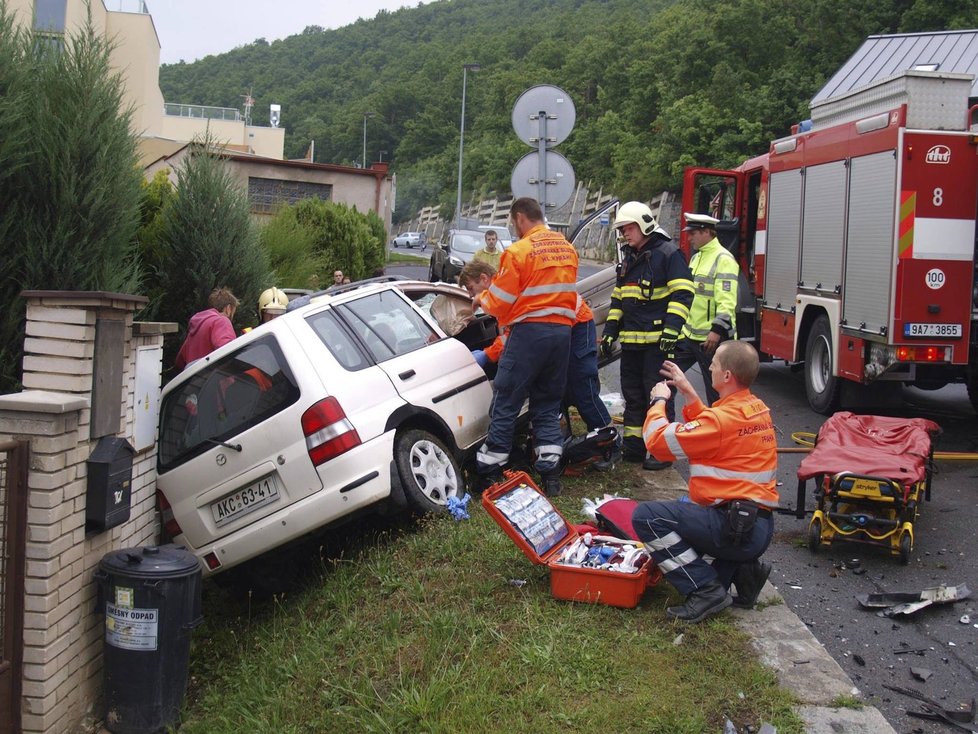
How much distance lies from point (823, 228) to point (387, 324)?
5.65 metres

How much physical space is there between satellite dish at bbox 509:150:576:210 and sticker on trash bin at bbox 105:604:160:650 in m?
5.53

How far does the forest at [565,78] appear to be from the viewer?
4025cm

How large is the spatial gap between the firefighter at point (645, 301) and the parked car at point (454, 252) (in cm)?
1658

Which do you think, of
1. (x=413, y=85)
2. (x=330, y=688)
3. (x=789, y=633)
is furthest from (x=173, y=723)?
(x=413, y=85)

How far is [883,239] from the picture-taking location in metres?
9.11

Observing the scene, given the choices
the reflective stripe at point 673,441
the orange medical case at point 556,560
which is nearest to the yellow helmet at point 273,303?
the orange medical case at point 556,560

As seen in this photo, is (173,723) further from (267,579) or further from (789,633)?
(789,633)

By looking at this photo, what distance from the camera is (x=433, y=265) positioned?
2719cm

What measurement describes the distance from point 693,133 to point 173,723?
41.2m

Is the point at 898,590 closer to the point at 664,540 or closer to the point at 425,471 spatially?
the point at 664,540

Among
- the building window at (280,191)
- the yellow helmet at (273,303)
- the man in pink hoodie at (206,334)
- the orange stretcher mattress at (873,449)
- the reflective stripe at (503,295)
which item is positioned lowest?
the orange stretcher mattress at (873,449)

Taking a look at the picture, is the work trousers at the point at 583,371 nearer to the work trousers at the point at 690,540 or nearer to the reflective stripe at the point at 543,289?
the reflective stripe at the point at 543,289

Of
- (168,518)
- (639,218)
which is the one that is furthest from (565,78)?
(168,518)

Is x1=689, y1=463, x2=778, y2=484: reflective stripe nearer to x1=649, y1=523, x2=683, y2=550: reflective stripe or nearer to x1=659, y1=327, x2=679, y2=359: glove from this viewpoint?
x1=649, y1=523, x2=683, y2=550: reflective stripe
